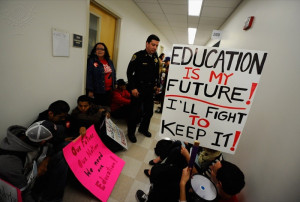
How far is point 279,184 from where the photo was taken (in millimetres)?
826

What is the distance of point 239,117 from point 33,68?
1.84 m

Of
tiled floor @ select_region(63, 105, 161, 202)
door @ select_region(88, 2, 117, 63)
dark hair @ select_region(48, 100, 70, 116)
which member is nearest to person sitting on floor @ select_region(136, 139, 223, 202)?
tiled floor @ select_region(63, 105, 161, 202)

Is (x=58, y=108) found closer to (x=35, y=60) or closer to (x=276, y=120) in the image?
(x=35, y=60)

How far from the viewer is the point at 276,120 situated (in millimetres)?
1020

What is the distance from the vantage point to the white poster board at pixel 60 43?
1636 mm

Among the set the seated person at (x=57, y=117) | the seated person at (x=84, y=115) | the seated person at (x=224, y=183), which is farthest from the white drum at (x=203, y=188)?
the seated person at (x=84, y=115)

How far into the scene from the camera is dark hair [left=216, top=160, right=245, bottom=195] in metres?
0.83

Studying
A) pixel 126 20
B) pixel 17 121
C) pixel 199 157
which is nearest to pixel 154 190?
pixel 199 157

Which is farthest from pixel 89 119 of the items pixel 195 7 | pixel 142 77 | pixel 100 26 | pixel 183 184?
pixel 195 7

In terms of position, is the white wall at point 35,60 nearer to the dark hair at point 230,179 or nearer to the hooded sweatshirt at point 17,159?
the hooded sweatshirt at point 17,159


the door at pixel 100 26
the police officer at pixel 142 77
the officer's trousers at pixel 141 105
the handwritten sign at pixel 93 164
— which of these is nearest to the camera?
the handwritten sign at pixel 93 164

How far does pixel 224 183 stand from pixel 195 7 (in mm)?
3281

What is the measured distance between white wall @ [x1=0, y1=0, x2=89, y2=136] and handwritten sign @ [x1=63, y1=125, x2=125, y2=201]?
683 millimetres

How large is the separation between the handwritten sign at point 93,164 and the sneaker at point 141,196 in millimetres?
253
